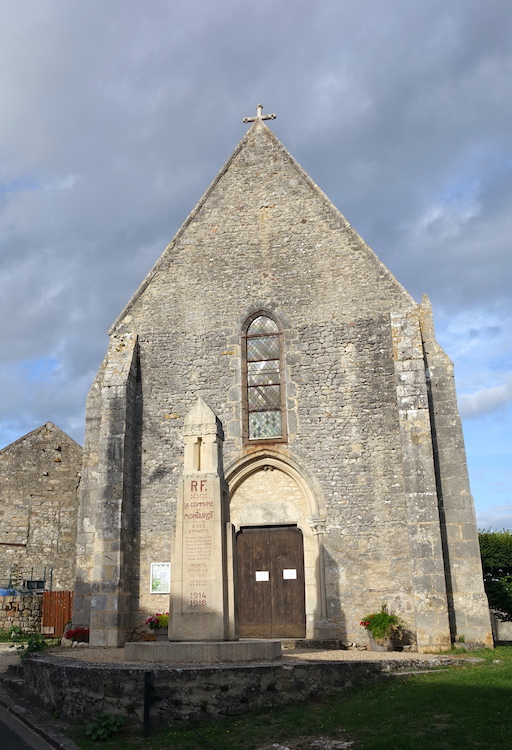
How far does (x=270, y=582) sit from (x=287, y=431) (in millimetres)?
3043

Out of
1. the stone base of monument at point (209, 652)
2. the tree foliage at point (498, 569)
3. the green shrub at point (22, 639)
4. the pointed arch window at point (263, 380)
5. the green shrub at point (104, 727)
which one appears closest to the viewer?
the green shrub at point (104, 727)

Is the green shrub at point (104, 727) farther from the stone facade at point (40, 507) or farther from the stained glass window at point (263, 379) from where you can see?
the stone facade at point (40, 507)

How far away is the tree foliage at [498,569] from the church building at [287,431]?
3.84 m

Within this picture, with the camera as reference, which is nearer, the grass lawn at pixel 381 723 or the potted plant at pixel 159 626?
the grass lawn at pixel 381 723

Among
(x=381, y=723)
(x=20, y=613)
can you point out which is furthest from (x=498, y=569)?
(x=20, y=613)

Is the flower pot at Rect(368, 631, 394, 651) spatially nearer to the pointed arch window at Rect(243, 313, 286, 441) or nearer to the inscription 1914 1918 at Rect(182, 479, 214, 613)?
the pointed arch window at Rect(243, 313, 286, 441)

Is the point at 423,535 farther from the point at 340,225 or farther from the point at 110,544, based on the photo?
the point at 340,225

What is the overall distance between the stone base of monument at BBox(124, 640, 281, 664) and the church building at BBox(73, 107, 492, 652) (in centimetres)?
432

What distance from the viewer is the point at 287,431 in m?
13.9

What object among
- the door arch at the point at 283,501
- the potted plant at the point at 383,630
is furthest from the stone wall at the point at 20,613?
the potted plant at the point at 383,630

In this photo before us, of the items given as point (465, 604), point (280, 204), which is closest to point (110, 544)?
point (465, 604)

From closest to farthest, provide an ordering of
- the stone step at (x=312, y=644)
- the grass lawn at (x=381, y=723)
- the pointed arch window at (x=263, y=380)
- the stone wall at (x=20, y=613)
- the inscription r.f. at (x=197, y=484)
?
the grass lawn at (x=381, y=723)
the inscription r.f. at (x=197, y=484)
the stone step at (x=312, y=644)
the pointed arch window at (x=263, y=380)
the stone wall at (x=20, y=613)

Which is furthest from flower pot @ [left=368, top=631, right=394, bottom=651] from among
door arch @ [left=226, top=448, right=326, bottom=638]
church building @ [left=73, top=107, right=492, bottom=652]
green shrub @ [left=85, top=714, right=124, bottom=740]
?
green shrub @ [left=85, top=714, right=124, bottom=740]

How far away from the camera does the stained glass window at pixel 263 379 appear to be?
46.6 feet
